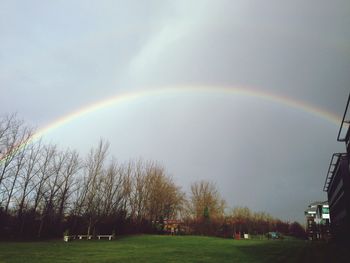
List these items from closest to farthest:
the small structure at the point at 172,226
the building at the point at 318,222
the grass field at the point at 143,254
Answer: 1. the grass field at the point at 143,254
2. the small structure at the point at 172,226
3. the building at the point at 318,222

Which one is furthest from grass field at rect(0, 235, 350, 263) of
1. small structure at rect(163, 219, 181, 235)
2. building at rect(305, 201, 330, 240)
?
building at rect(305, 201, 330, 240)

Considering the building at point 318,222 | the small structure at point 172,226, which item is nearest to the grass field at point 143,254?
the small structure at point 172,226

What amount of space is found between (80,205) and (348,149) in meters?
33.5

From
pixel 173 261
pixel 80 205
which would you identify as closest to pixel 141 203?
pixel 80 205

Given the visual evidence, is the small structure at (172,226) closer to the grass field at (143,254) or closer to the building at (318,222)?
the building at (318,222)

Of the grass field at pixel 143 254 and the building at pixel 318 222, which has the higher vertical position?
the building at pixel 318 222

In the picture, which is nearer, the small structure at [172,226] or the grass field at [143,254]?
the grass field at [143,254]

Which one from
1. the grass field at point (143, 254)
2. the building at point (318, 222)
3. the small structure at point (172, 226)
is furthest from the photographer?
the building at point (318, 222)

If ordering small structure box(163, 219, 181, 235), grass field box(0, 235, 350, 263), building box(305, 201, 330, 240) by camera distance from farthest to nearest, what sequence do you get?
building box(305, 201, 330, 240) < small structure box(163, 219, 181, 235) < grass field box(0, 235, 350, 263)

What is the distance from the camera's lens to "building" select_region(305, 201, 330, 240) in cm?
7507

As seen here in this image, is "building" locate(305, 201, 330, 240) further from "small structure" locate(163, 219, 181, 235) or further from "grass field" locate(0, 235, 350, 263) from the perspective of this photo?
"grass field" locate(0, 235, 350, 263)

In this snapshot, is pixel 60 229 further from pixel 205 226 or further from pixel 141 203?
pixel 205 226

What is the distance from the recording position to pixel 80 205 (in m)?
44.2

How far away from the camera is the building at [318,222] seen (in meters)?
75.1
